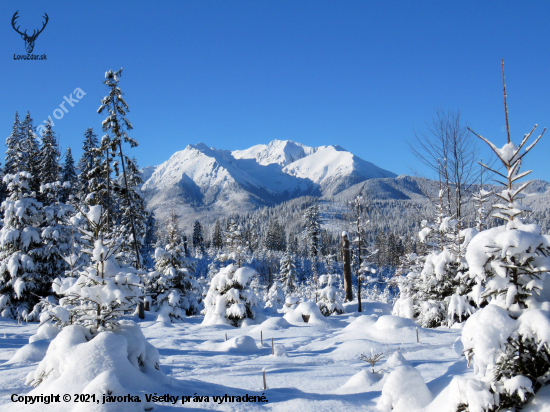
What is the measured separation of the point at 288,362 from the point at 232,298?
921 centimetres

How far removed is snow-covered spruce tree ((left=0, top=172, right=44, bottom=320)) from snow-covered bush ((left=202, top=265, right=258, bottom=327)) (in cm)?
952

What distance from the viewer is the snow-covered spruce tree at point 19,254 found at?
58.4 feet

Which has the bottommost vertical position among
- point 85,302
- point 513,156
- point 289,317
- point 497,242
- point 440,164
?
point 289,317

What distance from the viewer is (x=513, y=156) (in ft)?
14.6

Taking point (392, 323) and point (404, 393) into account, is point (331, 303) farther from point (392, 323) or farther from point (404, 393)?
point (404, 393)

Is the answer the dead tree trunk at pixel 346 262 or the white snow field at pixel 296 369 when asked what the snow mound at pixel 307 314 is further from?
the dead tree trunk at pixel 346 262

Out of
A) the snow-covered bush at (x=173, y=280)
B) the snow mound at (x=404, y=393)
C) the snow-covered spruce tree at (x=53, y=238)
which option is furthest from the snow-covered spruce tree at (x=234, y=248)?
the snow mound at (x=404, y=393)

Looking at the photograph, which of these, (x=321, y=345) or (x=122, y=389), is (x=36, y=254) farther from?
(x=122, y=389)

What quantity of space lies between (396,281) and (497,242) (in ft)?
56.2

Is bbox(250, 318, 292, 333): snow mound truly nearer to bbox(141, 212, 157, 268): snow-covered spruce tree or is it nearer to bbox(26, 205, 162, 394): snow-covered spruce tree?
bbox(26, 205, 162, 394): snow-covered spruce tree

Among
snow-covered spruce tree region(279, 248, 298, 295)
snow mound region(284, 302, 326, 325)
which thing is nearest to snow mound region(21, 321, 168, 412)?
snow mound region(284, 302, 326, 325)

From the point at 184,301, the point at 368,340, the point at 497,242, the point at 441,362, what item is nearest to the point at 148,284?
the point at 184,301

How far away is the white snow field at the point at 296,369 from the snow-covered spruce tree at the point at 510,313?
0.35 meters

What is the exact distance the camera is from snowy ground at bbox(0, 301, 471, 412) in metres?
5.86
